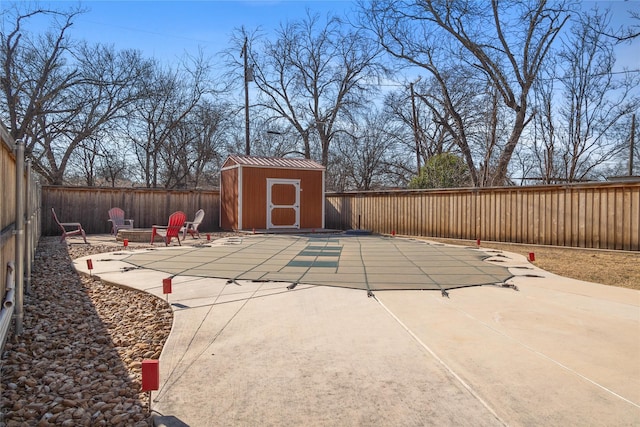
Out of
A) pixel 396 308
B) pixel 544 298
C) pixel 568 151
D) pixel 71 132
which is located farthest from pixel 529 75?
pixel 71 132

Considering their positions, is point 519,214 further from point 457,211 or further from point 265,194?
point 265,194

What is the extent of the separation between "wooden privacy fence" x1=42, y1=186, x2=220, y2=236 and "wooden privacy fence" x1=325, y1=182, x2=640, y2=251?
19.1ft

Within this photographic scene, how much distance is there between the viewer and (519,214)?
33.6 ft

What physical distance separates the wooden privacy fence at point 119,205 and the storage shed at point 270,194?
2.85ft

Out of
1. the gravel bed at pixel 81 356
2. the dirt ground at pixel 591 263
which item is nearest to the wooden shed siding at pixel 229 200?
the dirt ground at pixel 591 263

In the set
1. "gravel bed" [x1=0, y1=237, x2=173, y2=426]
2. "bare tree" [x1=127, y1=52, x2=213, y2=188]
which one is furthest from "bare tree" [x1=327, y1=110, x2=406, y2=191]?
"gravel bed" [x1=0, y1=237, x2=173, y2=426]

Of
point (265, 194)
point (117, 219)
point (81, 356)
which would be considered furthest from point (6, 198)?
point (265, 194)

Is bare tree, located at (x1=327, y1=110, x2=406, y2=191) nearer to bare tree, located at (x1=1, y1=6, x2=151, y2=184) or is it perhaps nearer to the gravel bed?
bare tree, located at (x1=1, y1=6, x2=151, y2=184)

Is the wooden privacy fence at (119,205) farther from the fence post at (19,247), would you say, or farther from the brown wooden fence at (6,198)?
the fence post at (19,247)

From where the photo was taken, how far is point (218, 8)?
1077 cm

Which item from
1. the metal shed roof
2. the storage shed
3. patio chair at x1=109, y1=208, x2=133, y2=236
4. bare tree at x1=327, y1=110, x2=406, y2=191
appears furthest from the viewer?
bare tree at x1=327, y1=110, x2=406, y2=191

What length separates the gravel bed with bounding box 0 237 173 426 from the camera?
6.43 feet

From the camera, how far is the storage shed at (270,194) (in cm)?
1416

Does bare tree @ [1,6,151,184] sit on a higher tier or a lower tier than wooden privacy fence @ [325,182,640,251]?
higher
